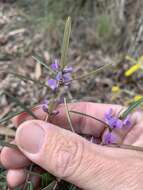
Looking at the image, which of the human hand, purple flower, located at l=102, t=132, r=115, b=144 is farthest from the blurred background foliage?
the human hand

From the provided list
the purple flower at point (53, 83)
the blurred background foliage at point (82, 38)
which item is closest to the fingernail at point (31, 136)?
the purple flower at point (53, 83)

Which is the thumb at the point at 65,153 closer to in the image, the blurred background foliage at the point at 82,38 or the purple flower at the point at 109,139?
the purple flower at the point at 109,139

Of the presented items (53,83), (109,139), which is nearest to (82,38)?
(109,139)

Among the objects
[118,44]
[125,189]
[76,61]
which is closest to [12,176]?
[125,189]

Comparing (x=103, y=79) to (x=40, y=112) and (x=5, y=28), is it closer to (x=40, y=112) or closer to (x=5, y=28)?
(x=5, y=28)

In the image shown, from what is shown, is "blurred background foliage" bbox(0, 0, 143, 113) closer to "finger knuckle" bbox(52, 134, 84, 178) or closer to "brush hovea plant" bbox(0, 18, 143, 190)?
"brush hovea plant" bbox(0, 18, 143, 190)

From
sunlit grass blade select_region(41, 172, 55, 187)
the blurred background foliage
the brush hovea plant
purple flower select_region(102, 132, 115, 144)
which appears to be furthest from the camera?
the blurred background foliage

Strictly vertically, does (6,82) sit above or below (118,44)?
below

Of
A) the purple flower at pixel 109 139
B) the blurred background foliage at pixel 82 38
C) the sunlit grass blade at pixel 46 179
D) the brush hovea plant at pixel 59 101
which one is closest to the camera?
the brush hovea plant at pixel 59 101
